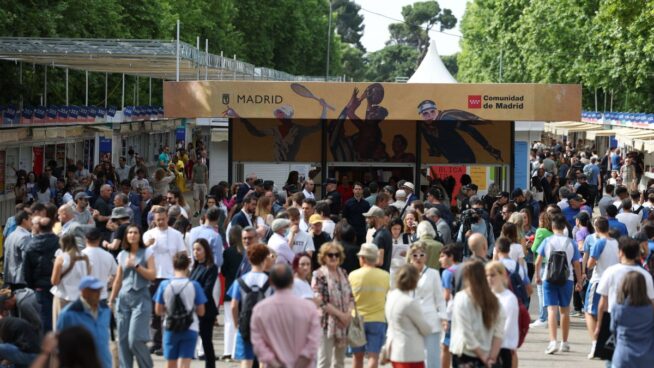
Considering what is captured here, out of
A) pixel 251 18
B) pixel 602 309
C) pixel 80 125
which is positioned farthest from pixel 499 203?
pixel 251 18

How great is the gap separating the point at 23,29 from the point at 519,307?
95.8 ft

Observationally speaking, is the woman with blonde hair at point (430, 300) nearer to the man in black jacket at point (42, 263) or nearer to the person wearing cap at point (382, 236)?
the person wearing cap at point (382, 236)

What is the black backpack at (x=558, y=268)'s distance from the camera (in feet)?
52.1

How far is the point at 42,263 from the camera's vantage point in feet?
47.2

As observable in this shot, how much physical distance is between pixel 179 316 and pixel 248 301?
659 millimetres

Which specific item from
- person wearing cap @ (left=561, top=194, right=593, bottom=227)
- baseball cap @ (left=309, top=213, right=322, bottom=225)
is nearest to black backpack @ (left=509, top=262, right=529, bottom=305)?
baseball cap @ (left=309, top=213, right=322, bottom=225)

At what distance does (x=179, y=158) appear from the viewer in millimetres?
42844

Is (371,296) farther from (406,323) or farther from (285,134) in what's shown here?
(285,134)

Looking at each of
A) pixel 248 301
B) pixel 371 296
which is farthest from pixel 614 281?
pixel 248 301

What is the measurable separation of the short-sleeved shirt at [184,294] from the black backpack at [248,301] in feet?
1.61

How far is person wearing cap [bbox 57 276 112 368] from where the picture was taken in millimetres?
10836

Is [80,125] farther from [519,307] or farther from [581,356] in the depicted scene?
[519,307]

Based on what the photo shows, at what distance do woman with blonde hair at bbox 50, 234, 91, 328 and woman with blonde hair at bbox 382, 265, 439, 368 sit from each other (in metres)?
3.32

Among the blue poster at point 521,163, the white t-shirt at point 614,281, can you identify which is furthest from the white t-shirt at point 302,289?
the blue poster at point 521,163
